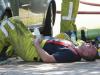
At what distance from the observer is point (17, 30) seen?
7500 mm

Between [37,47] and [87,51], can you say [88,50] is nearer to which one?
[87,51]

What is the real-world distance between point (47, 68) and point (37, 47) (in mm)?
530

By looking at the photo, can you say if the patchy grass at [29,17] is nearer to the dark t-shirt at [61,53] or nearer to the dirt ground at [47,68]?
the dirt ground at [47,68]

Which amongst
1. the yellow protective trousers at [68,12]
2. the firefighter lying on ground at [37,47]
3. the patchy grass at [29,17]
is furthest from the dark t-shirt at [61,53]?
the yellow protective trousers at [68,12]

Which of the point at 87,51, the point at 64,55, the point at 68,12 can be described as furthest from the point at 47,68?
the point at 68,12

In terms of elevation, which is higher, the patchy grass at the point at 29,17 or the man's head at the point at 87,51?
the patchy grass at the point at 29,17

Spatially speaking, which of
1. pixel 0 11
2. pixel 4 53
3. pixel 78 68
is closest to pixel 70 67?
pixel 78 68

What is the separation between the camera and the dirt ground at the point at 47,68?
21.1ft

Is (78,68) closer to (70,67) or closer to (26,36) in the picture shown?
(70,67)

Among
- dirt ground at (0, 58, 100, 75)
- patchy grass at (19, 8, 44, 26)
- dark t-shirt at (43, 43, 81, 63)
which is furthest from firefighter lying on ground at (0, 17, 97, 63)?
patchy grass at (19, 8, 44, 26)

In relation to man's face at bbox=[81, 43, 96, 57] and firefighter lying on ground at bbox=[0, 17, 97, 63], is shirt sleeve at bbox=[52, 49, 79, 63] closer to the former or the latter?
firefighter lying on ground at bbox=[0, 17, 97, 63]

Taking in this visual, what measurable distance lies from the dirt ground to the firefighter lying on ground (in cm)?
11

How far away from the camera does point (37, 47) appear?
23.9 feet

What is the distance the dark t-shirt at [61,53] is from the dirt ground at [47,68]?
0.34 ft
